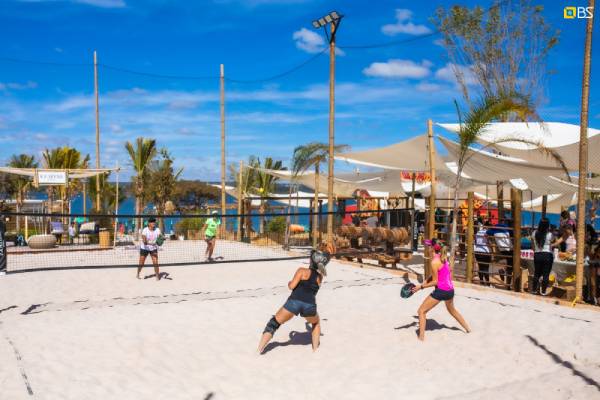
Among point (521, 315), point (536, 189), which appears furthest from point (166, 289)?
point (536, 189)

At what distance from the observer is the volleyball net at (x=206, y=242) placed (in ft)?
47.2

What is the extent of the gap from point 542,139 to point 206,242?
978 centimetres

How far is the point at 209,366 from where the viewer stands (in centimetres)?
666

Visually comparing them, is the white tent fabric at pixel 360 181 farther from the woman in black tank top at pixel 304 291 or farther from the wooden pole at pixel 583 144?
the woman in black tank top at pixel 304 291

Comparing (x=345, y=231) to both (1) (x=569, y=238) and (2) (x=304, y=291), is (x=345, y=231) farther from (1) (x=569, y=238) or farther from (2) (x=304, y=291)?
(2) (x=304, y=291)

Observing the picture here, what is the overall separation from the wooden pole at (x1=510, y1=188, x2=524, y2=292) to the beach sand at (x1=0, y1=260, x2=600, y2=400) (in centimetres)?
51

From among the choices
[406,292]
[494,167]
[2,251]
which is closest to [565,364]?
[406,292]

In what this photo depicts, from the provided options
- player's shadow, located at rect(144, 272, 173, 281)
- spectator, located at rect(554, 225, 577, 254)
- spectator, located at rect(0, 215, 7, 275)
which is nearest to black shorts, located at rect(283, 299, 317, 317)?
player's shadow, located at rect(144, 272, 173, 281)

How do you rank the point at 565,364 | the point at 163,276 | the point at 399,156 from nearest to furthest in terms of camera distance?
the point at 565,364, the point at 163,276, the point at 399,156

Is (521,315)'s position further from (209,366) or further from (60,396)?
(60,396)

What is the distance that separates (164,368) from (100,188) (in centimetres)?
2259

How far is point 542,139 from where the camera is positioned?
12086mm

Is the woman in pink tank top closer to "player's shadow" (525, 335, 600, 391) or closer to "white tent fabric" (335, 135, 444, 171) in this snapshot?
"player's shadow" (525, 335, 600, 391)

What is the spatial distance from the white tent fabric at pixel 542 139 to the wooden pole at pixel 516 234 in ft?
5.91
